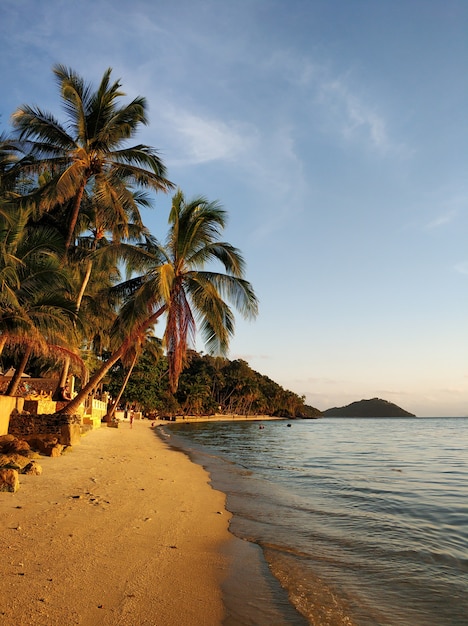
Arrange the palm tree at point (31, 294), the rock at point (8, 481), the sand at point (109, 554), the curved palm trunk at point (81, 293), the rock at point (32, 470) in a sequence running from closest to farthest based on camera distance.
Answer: the sand at point (109, 554) → the rock at point (8, 481) → the rock at point (32, 470) → the palm tree at point (31, 294) → the curved palm trunk at point (81, 293)

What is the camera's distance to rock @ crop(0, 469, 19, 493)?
7.40 m

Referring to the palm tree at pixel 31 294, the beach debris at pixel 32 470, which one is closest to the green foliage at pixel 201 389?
the palm tree at pixel 31 294

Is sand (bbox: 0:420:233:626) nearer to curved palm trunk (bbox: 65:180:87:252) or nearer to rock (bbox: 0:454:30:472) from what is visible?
rock (bbox: 0:454:30:472)

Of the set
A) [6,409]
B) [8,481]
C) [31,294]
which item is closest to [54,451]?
[6,409]

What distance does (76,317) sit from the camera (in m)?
14.9

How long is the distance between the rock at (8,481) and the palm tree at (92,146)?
11.4m

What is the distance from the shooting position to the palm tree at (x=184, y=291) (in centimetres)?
1597

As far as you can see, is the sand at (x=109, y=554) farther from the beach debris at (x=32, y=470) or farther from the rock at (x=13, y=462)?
the rock at (x=13, y=462)

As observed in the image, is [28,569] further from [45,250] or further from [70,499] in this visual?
[45,250]

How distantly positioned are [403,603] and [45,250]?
14968 millimetres

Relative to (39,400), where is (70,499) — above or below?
below

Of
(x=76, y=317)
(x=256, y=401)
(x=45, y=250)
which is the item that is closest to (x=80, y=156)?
(x=45, y=250)

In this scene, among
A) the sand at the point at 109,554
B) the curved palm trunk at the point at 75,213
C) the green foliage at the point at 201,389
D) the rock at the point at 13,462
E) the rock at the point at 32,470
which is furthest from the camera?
the green foliage at the point at 201,389

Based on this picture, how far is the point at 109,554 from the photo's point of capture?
16.7 feet
